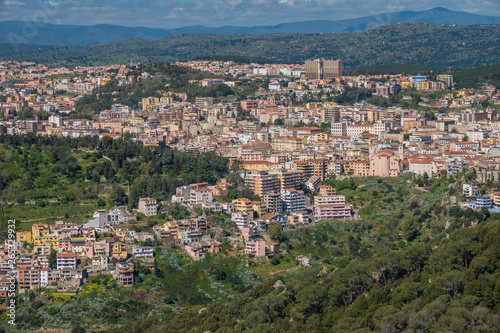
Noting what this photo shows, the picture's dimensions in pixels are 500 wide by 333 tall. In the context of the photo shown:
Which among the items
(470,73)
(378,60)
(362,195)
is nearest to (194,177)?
(362,195)

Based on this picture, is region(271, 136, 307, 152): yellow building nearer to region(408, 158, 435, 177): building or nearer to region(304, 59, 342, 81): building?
region(408, 158, 435, 177): building

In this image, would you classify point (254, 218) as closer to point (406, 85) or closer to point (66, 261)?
point (66, 261)

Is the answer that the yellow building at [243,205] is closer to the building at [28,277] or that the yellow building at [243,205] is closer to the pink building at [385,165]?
the pink building at [385,165]

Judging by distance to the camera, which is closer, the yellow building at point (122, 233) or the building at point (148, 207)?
the yellow building at point (122, 233)

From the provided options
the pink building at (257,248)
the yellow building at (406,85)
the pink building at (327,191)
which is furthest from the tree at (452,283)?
the yellow building at (406,85)

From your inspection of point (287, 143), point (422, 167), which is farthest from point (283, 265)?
point (287, 143)

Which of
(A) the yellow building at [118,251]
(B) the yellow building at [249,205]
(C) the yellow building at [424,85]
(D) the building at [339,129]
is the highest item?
(C) the yellow building at [424,85]
